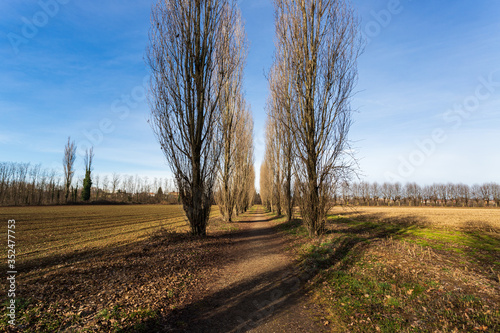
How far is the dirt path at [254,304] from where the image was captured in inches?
134

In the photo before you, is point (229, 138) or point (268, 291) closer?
point (268, 291)

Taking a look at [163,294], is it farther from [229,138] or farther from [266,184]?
[266,184]

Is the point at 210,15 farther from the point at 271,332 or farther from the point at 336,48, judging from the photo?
the point at 271,332

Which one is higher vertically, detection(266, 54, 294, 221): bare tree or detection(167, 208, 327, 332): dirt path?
detection(266, 54, 294, 221): bare tree

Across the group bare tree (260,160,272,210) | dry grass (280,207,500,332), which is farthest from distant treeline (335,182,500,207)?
dry grass (280,207,500,332)

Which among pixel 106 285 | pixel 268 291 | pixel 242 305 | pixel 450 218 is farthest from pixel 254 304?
pixel 450 218

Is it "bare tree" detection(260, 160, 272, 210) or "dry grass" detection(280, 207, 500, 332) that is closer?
"dry grass" detection(280, 207, 500, 332)

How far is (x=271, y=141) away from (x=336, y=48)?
42.9 ft

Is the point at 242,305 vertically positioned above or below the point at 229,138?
below

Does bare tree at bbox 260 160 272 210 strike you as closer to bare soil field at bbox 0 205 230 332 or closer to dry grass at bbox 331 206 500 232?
dry grass at bbox 331 206 500 232

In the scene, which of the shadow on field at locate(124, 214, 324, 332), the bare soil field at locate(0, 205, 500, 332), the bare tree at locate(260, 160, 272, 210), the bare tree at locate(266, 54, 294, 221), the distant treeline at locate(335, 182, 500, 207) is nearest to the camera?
the bare soil field at locate(0, 205, 500, 332)

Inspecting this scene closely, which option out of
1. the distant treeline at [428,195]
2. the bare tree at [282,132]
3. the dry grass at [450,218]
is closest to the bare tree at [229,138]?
the bare tree at [282,132]

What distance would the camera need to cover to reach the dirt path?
3.41 m

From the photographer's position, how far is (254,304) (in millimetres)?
4125
